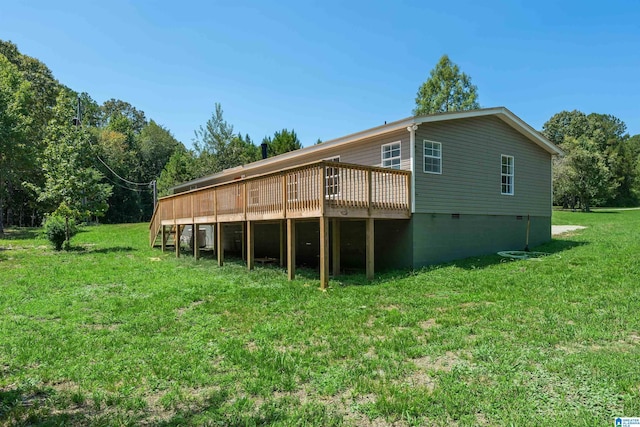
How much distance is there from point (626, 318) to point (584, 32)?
13.1m

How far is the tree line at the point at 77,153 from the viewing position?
15211mm

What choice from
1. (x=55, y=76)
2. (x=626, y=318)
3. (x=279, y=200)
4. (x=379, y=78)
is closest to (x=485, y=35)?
(x=379, y=78)

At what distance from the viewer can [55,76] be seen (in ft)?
116

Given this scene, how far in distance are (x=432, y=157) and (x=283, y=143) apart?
85.7 feet

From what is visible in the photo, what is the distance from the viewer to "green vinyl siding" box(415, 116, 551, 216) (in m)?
10.3

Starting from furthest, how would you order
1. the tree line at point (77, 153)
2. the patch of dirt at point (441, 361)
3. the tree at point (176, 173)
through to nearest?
1. the tree at point (176, 173)
2. the tree line at point (77, 153)
3. the patch of dirt at point (441, 361)

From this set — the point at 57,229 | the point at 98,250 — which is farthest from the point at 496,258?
the point at 57,229

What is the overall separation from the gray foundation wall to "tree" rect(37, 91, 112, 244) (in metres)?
13.1

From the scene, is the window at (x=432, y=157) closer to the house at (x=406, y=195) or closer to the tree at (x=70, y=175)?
the house at (x=406, y=195)

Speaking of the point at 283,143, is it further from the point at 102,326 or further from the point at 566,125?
the point at 566,125

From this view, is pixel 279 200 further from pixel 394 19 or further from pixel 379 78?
pixel 379 78

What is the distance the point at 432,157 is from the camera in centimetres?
1039

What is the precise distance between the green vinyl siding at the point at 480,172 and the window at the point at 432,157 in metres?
0.14

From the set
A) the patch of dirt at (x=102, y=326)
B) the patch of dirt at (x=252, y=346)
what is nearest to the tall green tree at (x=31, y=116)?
the patch of dirt at (x=102, y=326)
